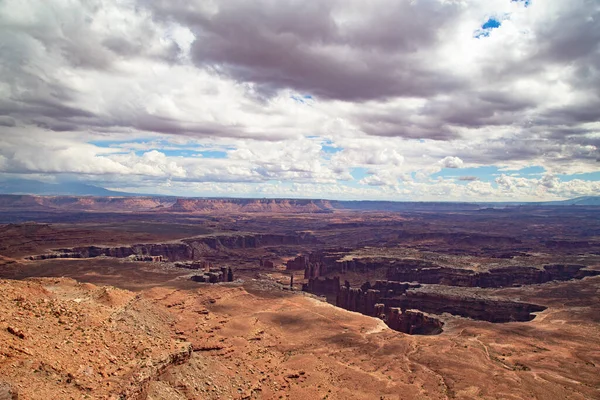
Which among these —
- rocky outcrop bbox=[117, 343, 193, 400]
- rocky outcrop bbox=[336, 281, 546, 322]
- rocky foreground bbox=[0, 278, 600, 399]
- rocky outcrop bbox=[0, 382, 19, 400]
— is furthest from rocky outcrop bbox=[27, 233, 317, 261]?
rocky outcrop bbox=[0, 382, 19, 400]

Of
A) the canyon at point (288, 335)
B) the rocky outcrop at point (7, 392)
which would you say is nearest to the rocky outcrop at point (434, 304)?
the canyon at point (288, 335)

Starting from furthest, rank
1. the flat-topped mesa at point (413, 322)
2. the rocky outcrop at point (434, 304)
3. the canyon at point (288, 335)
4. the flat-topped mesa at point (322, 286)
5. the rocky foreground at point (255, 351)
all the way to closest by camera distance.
→ the flat-topped mesa at point (322, 286), the rocky outcrop at point (434, 304), the flat-topped mesa at point (413, 322), the canyon at point (288, 335), the rocky foreground at point (255, 351)

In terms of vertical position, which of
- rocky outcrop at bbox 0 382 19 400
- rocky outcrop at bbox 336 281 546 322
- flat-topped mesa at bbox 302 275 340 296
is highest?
rocky outcrop at bbox 0 382 19 400

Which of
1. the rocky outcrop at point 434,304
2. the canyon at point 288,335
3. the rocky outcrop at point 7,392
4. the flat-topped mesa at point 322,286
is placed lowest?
the flat-topped mesa at point 322,286

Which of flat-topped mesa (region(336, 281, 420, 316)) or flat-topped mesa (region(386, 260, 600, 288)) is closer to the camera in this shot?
flat-topped mesa (region(336, 281, 420, 316))

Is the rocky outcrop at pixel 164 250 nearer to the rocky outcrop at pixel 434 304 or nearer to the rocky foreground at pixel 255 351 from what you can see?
the rocky foreground at pixel 255 351

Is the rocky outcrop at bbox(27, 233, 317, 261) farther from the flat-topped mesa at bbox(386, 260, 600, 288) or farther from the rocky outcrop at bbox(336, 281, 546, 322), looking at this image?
the flat-topped mesa at bbox(386, 260, 600, 288)

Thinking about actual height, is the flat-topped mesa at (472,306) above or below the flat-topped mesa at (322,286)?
above

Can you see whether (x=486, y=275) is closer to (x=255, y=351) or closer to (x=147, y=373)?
(x=255, y=351)

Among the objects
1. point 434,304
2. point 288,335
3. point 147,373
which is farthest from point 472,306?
point 147,373
